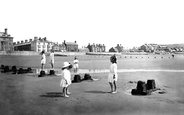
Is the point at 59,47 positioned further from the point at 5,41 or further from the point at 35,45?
the point at 5,41

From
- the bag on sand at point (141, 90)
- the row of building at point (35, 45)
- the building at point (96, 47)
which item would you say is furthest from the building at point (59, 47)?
the bag on sand at point (141, 90)

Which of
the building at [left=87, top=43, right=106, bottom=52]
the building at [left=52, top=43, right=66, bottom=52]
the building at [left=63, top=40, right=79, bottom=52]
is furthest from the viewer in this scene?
the building at [left=87, top=43, right=106, bottom=52]

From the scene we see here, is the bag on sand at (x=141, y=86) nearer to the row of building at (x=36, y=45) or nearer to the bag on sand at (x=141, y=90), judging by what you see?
the bag on sand at (x=141, y=90)

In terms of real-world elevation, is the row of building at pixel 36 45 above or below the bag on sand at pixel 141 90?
above

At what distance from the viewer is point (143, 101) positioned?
296 inches

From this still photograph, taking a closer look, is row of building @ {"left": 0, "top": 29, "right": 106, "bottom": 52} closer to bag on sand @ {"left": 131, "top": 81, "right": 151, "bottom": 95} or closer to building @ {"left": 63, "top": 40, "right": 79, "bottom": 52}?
building @ {"left": 63, "top": 40, "right": 79, "bottom": 52}

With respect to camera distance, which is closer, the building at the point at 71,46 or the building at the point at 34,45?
the building at the point at 34,45

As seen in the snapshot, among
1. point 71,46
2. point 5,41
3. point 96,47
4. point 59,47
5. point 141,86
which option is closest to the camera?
point 141,86

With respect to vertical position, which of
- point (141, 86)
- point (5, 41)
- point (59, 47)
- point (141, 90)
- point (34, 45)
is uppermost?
point (5, 41)

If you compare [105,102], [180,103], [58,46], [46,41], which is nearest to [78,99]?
[105,102]

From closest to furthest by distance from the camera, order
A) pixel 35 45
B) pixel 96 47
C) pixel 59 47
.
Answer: pixel 35 45
pixel 59 47
pixel 96 47

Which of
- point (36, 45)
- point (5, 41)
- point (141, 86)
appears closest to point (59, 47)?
point (36, 45)

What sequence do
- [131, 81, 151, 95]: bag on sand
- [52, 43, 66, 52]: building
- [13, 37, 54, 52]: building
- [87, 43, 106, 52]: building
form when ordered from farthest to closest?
[87, 43, 106, 52]: building → [52, 43, 66, 52]: building → [13, 37, 54, 52]: building → [131, 81, 151, 95]: bag on sand

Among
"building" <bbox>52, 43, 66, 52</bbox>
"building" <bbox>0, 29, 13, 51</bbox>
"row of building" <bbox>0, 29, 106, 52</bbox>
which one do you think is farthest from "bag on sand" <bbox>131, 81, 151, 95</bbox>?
"building" <bbox>52, 43, 66, 52</bbox>
